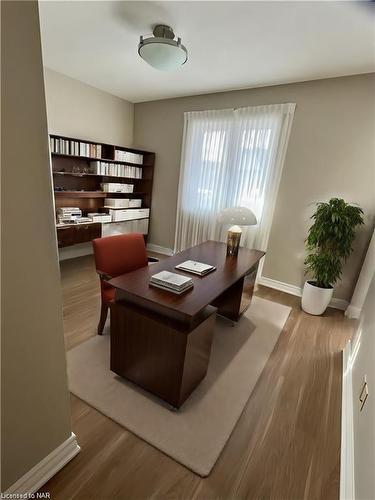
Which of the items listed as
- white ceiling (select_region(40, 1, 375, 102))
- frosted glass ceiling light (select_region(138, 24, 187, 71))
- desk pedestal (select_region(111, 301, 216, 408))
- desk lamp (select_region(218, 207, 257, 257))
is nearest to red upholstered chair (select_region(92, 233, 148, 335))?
desk pedestal (select_region(111, 301, 216, 408))

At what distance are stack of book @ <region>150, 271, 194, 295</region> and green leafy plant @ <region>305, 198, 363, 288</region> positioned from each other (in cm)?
179

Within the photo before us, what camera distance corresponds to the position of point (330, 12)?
1.74 m

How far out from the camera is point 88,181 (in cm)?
393

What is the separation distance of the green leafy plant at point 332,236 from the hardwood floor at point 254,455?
1.10 meters

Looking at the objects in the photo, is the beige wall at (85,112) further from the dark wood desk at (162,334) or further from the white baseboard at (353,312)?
the white baseboard at (353,312)

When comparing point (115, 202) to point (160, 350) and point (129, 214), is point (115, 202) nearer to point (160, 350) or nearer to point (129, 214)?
point (129, 214)

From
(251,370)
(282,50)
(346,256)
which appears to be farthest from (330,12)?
(251,370)

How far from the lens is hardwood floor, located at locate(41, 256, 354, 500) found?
1118 millimetres

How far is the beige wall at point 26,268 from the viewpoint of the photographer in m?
0.73

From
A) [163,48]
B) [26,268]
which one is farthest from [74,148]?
[26,268]

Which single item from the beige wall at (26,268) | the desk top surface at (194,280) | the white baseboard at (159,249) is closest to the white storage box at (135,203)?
the white baseboard at (159,249)

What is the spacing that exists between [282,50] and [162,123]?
2.31 metres

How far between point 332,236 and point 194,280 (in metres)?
1.79

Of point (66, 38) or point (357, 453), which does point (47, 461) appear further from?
point (66, 38)
